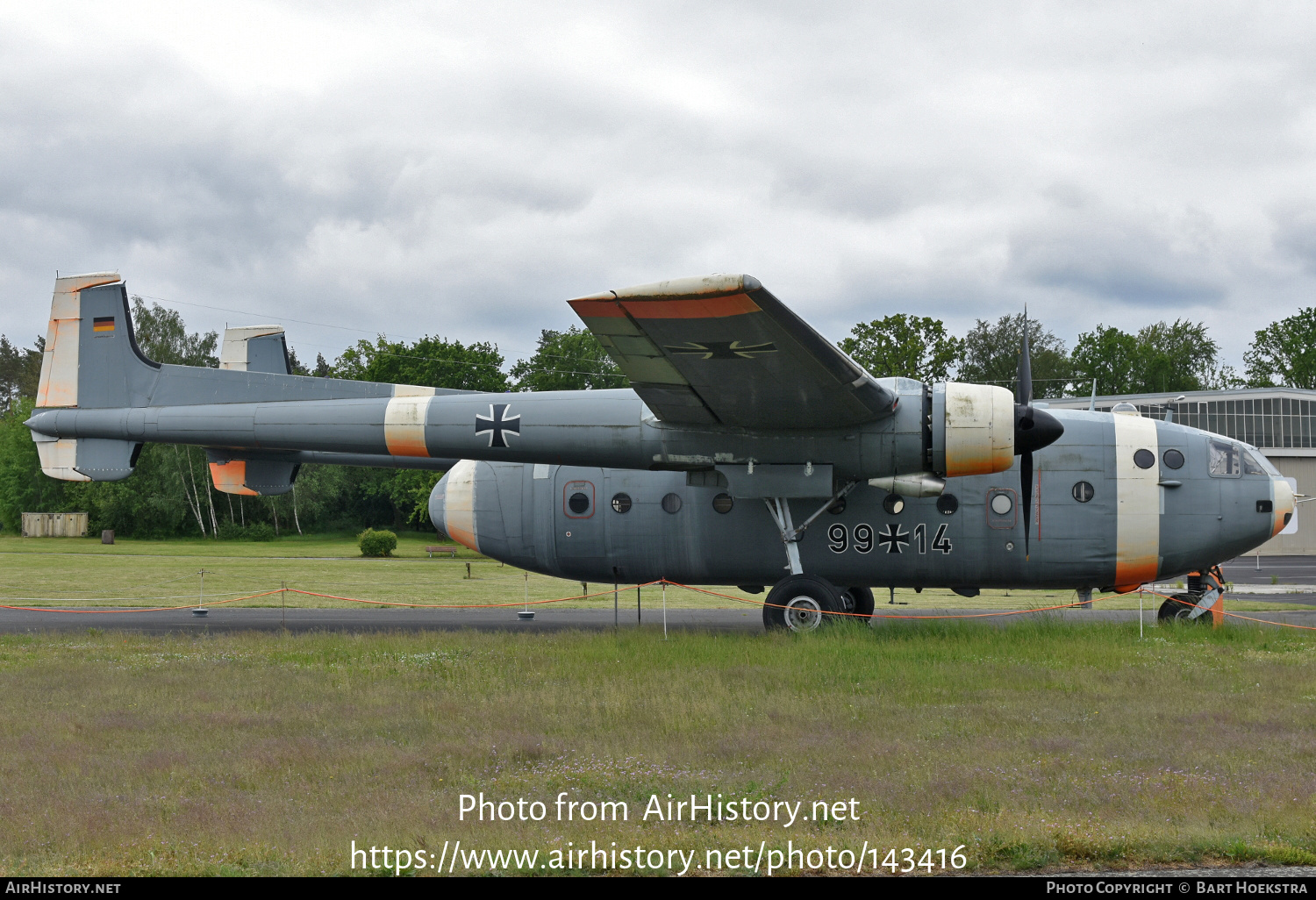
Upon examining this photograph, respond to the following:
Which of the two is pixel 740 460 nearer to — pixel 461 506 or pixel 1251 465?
pixel 461 506

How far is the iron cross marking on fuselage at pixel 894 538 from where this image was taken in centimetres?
1677

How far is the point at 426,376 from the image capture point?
231 ft

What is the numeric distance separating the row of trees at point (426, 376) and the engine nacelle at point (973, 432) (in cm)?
4457

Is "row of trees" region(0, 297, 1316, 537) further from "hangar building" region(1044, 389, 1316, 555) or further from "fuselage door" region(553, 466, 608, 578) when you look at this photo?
"fuselage door" region(553, 466, 608, 578)

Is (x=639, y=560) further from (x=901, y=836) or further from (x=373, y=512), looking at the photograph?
(x=373, y=512)

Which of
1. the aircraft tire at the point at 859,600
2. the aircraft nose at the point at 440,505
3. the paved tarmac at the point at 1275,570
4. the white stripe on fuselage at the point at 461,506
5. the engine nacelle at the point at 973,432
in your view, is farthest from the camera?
the paved tarmac at the point at 1275,570

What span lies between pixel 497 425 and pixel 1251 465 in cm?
1319

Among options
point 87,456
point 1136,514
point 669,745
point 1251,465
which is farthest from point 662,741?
point 87,456

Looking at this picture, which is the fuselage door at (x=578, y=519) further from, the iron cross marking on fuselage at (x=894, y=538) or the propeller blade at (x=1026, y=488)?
the propeller blade at (x=1026, y=488)

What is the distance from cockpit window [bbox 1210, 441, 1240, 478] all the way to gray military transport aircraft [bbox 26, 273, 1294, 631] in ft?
0.13

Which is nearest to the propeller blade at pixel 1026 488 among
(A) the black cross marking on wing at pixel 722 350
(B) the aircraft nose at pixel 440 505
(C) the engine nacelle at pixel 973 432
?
(C) the engine nacelle at pixel 973 432

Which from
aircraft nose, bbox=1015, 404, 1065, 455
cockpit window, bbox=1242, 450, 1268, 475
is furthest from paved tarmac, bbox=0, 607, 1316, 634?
aircraft nose, bbox=1015, 404, 1065, 455

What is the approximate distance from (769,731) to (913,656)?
495 cm

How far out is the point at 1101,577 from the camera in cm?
1662
